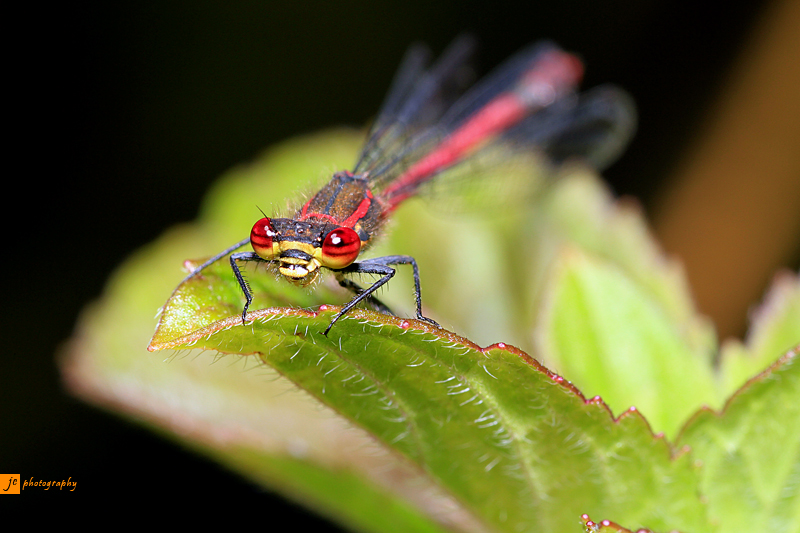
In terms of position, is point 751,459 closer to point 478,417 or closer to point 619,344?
point 619,344

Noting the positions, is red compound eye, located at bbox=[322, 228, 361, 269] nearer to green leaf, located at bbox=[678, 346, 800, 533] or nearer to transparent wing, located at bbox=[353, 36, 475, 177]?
transparent wing, located at bbox=[353, 36, 475, 177]

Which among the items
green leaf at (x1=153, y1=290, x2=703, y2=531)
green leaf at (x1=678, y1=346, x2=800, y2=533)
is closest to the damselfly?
green leaf at (x1=153, y1=290, x2=703, y2=531)

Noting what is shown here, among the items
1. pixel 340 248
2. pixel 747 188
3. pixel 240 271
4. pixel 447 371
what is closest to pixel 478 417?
pixel 447 371

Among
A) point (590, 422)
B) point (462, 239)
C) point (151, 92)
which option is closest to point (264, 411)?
point (462, 239)

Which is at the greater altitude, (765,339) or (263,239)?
(263,239)

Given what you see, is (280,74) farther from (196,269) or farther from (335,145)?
(196,269)

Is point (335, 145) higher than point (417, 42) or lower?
lower

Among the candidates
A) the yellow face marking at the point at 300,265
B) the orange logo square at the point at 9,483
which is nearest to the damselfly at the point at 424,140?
the yellow face marking at the point at 300,265
